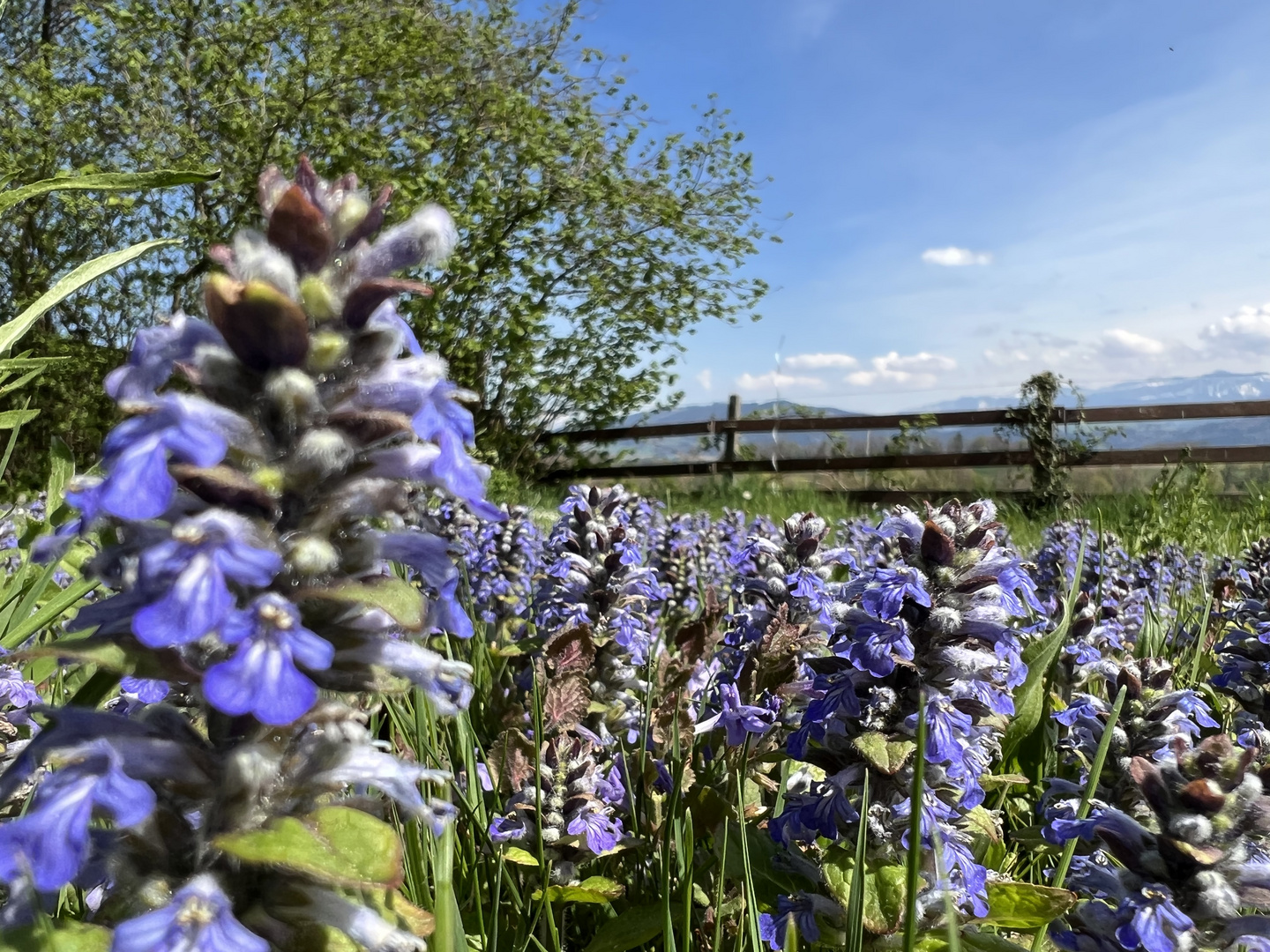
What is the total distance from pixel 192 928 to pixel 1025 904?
1337 mm

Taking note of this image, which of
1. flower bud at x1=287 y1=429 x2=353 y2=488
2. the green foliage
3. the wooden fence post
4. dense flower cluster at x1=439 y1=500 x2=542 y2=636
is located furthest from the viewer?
the wooden fence post

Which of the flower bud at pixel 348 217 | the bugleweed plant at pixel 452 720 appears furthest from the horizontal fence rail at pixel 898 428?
the flower bud at pixel 348 217

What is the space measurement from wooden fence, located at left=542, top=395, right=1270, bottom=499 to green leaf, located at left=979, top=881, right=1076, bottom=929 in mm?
11823

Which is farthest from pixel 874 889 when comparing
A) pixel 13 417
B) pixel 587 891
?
pixel 13 417

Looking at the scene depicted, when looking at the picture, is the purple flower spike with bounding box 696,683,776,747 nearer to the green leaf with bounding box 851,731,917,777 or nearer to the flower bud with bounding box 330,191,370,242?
the green leaf with bounding box 851,731,917,777

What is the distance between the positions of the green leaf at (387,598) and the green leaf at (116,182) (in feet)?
3.17

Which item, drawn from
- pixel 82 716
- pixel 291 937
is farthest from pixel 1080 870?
pixel 82 716

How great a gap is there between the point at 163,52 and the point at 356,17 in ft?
7.73

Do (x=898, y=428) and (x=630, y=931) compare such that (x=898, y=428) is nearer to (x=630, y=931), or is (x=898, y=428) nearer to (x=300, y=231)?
(x=630, y=931)

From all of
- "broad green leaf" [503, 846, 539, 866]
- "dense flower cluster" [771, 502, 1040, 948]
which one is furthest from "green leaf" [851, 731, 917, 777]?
"broad green leaf" [503, 846, 539, 866]

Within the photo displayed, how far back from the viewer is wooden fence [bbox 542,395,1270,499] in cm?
1292

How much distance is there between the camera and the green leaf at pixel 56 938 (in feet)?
2.18

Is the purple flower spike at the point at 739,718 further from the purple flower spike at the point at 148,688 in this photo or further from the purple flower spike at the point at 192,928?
the purple flower spike at the point at 192,928

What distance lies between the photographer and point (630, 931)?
1641 mm
